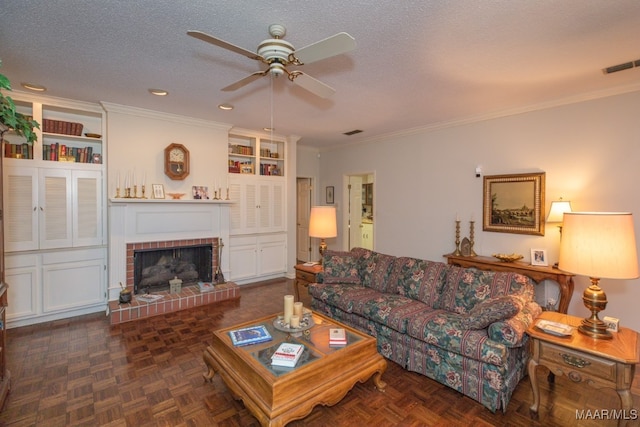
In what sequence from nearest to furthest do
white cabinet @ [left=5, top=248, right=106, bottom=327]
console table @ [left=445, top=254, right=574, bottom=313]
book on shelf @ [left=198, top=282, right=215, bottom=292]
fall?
1. console table @ [left=445, top=254, right=574, bottom=313]
2. white cabinet @ [left=5, top=248, right=106, bottom=327]
3. book on shelf @ [left=198, top=282, right=215, bottom=292]

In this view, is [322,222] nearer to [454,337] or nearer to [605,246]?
[454,337]

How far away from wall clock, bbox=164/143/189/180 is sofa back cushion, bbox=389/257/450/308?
3208mm

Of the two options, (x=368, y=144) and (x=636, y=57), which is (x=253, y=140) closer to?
(x=368, y=144)

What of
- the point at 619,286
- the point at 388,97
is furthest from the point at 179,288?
the point at 619,286

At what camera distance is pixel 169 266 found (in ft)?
14.6

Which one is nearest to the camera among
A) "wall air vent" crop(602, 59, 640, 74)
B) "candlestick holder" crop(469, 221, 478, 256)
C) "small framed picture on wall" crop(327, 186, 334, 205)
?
"wall air vent" crop(602, 59, 640, 74)

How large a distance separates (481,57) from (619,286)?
8.91 feet

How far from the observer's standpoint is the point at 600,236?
6.27 feet

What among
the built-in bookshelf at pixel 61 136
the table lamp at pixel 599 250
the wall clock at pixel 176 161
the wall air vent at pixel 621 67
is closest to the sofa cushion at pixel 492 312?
the table lamp at pixel 599 250

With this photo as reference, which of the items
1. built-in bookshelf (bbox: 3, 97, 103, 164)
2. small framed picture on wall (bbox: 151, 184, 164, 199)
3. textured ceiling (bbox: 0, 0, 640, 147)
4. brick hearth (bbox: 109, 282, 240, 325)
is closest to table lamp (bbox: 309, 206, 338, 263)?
textured ceiling (bbox: 0, 0, 640, 147)

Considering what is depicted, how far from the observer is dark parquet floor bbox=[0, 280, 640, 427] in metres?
2.03

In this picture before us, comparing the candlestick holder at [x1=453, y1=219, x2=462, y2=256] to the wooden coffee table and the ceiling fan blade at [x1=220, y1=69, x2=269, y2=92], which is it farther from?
the ceiling fan blade at [x1=220, y1=69, x2=269, y2=92]

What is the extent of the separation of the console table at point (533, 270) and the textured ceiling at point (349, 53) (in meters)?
1.88

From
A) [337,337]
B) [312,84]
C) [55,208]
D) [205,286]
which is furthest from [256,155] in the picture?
[337,337]
